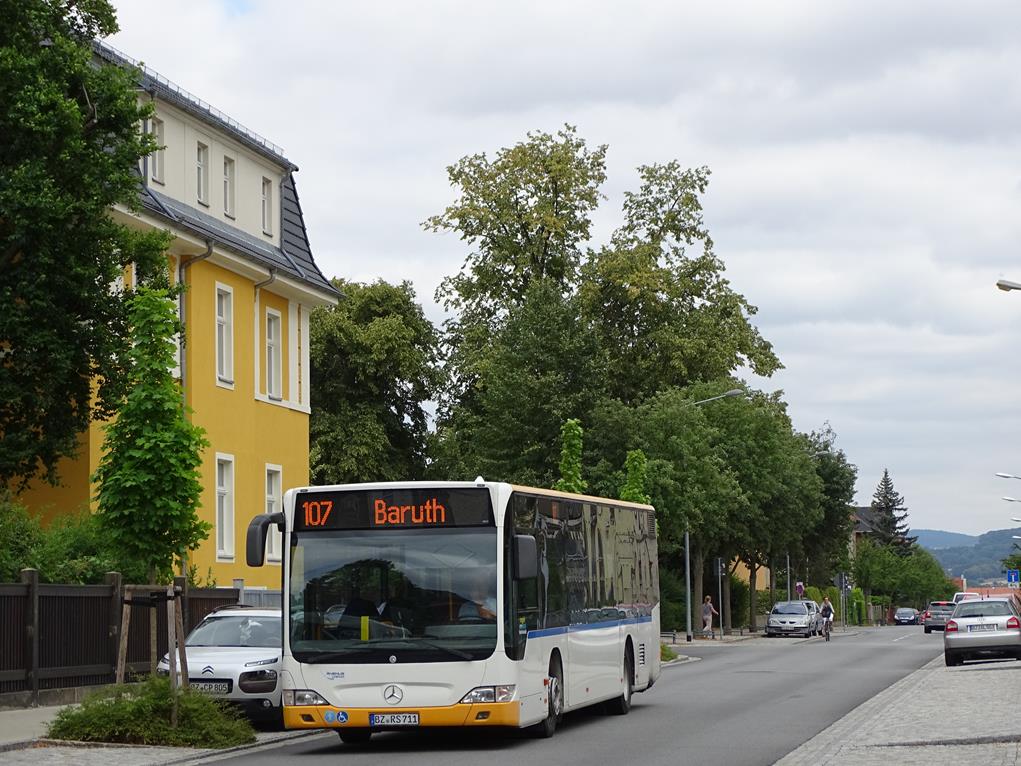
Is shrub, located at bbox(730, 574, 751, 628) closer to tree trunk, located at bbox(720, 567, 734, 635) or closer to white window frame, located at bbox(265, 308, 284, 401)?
tree trunk, located at bbox(720, 567, 734, 635)

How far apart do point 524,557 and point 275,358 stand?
80.7ft

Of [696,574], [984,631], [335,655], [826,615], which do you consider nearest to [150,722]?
A: [335,655]

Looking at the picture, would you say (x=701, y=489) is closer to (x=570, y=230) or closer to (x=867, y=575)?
(x=570, y=230)

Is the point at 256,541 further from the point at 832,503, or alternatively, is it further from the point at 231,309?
the point at 832,503

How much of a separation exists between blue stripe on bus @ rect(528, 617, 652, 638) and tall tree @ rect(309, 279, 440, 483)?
3999 centimetres

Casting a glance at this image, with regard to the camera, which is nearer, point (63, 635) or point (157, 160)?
point (63, 635)

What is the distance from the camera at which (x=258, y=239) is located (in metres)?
40.8

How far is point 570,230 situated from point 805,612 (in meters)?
18.9

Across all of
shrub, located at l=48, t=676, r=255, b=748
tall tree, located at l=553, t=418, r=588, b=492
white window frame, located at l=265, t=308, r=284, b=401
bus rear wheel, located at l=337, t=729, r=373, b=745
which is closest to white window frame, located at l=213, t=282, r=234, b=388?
white window frame, located at l=265, t=308, r=284, b=401

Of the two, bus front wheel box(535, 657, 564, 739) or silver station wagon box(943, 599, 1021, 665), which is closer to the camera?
bus front wheel box(535, 657, 564, 739)

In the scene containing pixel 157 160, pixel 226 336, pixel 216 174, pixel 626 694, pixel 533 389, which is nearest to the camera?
pixel 626 694

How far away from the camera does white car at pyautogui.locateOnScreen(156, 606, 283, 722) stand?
20281mm

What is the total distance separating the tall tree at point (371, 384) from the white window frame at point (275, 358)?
22086mm

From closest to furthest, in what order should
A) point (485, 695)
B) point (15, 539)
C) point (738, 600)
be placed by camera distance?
point (485, 695), point (15, 539), point (738, 600)
